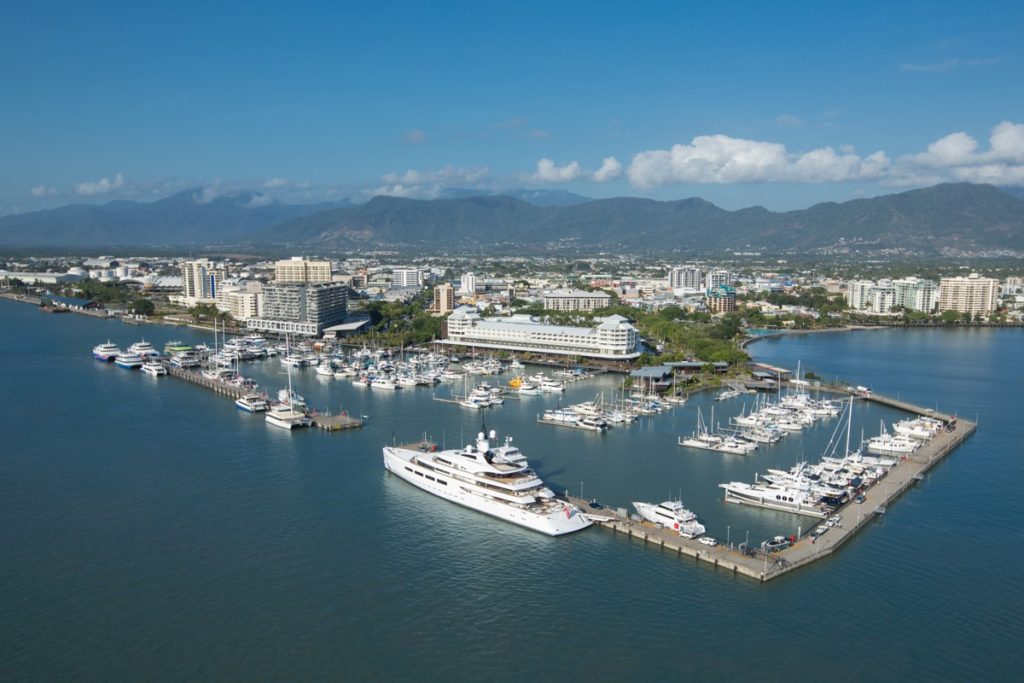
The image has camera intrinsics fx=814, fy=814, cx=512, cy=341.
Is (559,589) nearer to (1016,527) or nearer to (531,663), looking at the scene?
(531,663)

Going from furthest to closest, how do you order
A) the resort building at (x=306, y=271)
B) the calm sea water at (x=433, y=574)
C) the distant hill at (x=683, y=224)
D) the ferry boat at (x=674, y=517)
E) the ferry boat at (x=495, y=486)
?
the distant hill at (x=683, y=224) → the resort building at (x=306, y=271) → the ferry boat at (x=495, y=486) → the ferry boat at (x=674, y=517) → the calm sea water at (x=433, y=574)

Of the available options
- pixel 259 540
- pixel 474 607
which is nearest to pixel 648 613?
pixel 474 607

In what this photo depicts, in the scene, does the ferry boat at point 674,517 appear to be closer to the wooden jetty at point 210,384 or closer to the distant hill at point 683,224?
the wooden jetty at point 210,384

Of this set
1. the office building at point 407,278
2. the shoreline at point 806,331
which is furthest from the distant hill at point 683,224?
the shoreline at point 806,331

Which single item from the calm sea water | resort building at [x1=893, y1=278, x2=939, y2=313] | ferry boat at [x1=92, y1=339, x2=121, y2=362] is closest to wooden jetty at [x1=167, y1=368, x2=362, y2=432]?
the calm sea water

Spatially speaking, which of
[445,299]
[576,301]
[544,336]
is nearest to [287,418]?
[544,336]
